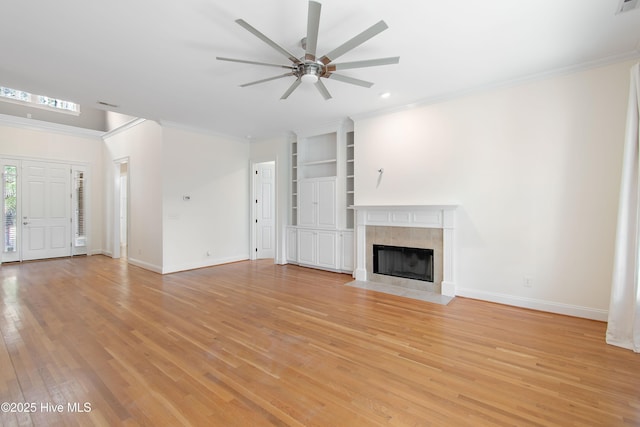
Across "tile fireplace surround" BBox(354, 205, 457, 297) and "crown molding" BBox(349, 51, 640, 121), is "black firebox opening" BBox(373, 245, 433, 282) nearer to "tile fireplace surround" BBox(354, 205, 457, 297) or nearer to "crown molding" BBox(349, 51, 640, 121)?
"tile fireplace surround" BBox(354, 205, 457, 297)

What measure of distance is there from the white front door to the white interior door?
4953 millimetres

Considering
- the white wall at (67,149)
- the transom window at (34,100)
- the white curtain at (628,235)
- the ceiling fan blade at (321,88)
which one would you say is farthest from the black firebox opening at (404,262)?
the white wall at (67,149)

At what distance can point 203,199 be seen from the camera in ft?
20.1

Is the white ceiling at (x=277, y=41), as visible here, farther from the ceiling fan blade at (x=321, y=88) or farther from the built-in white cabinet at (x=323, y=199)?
the built-in white cabinet at (x=323, y=199)

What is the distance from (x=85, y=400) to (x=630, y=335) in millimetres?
4661

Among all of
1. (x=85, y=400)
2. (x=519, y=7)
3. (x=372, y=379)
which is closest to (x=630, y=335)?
(x=372, y=379)

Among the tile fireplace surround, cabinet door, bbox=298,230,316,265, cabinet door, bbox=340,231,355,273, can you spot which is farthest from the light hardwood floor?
cabinet door, bbox=298,230,316,265

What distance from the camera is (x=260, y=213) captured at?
7.23 meters

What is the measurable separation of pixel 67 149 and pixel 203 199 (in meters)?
4.37

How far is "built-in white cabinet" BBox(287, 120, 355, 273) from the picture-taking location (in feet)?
18.1

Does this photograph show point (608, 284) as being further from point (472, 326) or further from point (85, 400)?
point (85, 400)

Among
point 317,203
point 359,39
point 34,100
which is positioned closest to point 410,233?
point 317,203

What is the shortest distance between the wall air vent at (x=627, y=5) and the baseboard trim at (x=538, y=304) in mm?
2994

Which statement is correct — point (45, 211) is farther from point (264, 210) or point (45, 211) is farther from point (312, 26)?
point (312, 26)
